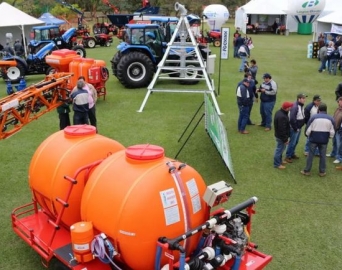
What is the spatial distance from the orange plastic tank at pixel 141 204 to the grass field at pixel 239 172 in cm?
192

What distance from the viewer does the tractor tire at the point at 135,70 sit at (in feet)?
53.1

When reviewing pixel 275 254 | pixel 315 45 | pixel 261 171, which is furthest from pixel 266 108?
pixel 315 45

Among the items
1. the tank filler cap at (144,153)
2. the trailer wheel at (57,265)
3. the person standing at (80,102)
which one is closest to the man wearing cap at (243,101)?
the person standing at (80,102)

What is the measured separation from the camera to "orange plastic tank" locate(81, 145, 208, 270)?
4.30 metres

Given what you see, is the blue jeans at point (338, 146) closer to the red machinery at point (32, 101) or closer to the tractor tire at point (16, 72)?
the red machinery at point (32, 101)

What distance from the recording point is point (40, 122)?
41.7 feet

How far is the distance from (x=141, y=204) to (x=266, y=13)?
1513 inches

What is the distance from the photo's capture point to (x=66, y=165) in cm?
531

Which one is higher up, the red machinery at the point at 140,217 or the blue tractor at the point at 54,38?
the blue tractor at the point at 54,38

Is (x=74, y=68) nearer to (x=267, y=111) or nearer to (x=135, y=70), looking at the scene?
(x=135, y=70)

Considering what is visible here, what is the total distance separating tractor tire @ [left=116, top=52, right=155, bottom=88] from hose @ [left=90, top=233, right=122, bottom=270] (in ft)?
40.5

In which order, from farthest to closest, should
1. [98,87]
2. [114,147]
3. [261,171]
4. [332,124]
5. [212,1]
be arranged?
1. [212,1]
2. [98,87]
3. [261,171]
4. [332,124]
5. [114,147]

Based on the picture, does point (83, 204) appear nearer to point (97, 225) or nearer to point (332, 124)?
→ point (97, 225)

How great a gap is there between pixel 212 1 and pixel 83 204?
195ft
